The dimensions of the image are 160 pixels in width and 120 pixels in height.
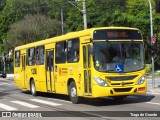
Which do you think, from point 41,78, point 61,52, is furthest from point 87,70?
point 41,78

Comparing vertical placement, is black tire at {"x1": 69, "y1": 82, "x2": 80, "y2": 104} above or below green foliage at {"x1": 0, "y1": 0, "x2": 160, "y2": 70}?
below

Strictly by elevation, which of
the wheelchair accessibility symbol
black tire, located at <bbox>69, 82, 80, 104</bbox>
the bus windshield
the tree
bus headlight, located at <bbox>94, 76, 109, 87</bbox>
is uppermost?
the tree

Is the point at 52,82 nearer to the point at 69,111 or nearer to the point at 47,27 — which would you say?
the point at 69,111

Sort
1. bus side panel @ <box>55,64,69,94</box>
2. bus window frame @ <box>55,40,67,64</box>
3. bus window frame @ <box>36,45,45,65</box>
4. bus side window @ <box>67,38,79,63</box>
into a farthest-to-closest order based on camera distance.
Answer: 1. bus window frame @ <box>36,45,45,65</box>
2. bus window frame @ <box>55,40,67,64</box>
3. bus side panel @ <box>55,64,69,94</box>
4. bus side window @ <box>67,38,79,63</box>

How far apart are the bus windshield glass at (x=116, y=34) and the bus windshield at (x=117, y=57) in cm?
21

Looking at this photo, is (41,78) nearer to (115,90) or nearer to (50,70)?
(50,70)

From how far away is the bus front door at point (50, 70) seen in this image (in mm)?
20359

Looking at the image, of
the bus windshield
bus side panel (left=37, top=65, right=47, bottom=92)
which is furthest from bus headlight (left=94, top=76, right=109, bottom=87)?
bus side panel (left=37, top=65, right=47, bottom=92)

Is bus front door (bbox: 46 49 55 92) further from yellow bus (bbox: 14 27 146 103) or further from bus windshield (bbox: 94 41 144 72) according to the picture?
bus windshield (bbox: 94 41 144 72)

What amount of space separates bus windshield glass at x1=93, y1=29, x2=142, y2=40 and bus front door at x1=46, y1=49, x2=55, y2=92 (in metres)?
4.39

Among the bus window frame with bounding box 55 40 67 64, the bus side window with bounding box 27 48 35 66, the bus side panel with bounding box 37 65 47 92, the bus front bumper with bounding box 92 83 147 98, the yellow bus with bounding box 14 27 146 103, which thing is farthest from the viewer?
the bus side window with bounding box 27 48 35 66

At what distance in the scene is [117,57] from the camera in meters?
16.3

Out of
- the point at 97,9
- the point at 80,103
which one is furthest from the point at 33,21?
the point at 80,103

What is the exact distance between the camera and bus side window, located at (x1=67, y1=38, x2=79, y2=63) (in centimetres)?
1748
